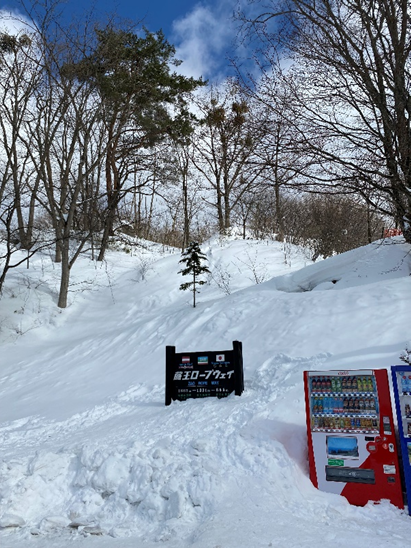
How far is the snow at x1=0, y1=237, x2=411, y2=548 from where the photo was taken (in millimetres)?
3646

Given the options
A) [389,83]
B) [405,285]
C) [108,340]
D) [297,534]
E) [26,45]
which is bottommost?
[297,534]

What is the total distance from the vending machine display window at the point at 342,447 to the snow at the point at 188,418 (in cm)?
39

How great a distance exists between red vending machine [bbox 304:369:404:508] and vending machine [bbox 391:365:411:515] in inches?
5.3

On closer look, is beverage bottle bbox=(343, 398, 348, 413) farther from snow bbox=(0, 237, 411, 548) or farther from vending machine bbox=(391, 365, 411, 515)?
snow bbox=(0, 237, 411, 548)

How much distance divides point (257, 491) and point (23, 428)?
177 inches

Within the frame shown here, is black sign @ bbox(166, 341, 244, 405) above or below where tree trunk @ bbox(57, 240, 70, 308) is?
below

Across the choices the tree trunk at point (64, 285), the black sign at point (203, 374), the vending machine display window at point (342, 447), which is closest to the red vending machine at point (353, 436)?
the vending machine display window at point (342, 447)

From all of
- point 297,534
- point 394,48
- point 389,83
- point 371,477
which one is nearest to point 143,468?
point 297,534

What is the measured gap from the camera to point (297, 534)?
3363 millimetres

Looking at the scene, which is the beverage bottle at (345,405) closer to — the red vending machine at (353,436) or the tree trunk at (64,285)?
the red vending machine at (353,436)

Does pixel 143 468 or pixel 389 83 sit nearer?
pixel 143 468

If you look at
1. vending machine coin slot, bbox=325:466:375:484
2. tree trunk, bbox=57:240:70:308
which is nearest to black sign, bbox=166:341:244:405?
vending machine coin slot, bbox=325:466:375:484

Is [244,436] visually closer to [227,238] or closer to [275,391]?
[275,391]

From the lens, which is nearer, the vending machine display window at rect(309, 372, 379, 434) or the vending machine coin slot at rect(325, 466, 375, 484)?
the vending machine coin slot at rect(325, 466, 375, 484)
